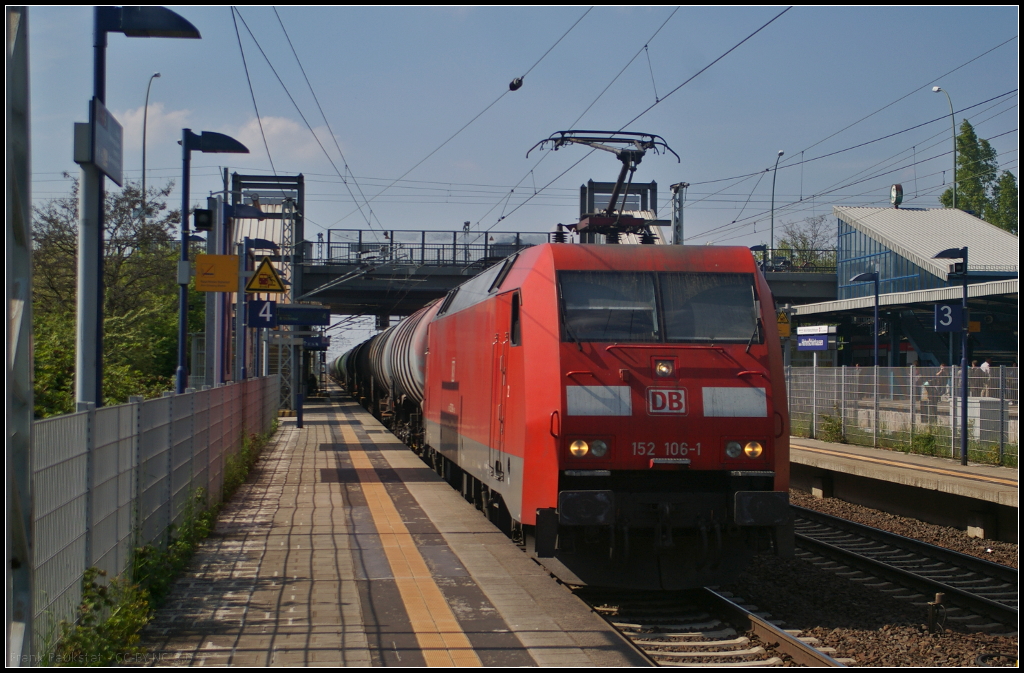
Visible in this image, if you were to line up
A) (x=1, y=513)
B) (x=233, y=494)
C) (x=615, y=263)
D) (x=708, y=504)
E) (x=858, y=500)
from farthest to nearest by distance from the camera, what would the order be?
1. (x=858, y=500)
2. (x=233, y=494)
3. (x=615, y=263)
4. (x=708, y=504)
5. (x=1, y=513)

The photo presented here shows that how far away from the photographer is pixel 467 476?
12719mm

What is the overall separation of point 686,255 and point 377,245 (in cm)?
2835

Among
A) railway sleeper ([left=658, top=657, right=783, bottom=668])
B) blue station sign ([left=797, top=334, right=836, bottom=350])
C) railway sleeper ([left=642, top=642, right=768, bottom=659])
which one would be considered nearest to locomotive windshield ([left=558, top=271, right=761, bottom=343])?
railway sleeper ([left=642, top=642, right=768, bottom=659])

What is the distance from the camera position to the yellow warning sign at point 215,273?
48.5ft

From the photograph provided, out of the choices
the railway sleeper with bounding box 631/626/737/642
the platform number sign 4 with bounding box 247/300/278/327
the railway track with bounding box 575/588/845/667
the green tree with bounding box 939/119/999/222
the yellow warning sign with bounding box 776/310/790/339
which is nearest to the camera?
the railway track with bounding box 575/588/845/667

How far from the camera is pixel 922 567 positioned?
10.1 metres

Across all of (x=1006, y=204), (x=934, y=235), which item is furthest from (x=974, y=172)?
(x=934, y=235)

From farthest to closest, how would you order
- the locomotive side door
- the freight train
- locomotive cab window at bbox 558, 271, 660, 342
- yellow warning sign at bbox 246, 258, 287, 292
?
yellow warning sign at bbox 246, 258, 287, 292 → the locomotive side door → locomotive cab window at bbox 558, 271, 660, 342 → the freight train

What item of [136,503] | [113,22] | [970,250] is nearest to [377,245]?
[970,250]

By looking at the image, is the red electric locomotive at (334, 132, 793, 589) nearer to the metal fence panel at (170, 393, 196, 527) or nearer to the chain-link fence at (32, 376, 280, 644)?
the chain-link fence at (32, 376, 280, 644)

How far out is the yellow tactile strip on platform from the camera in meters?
6.04

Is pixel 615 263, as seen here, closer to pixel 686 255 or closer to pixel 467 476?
pixel 686 255

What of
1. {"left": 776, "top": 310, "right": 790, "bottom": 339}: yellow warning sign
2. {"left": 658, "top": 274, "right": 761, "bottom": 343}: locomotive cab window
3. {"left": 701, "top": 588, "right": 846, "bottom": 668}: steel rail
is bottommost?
{"left": 701, "top": 588, "right": 846, "bottom": 668}: steel rail

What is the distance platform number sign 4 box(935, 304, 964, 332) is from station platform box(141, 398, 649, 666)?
319 inches
